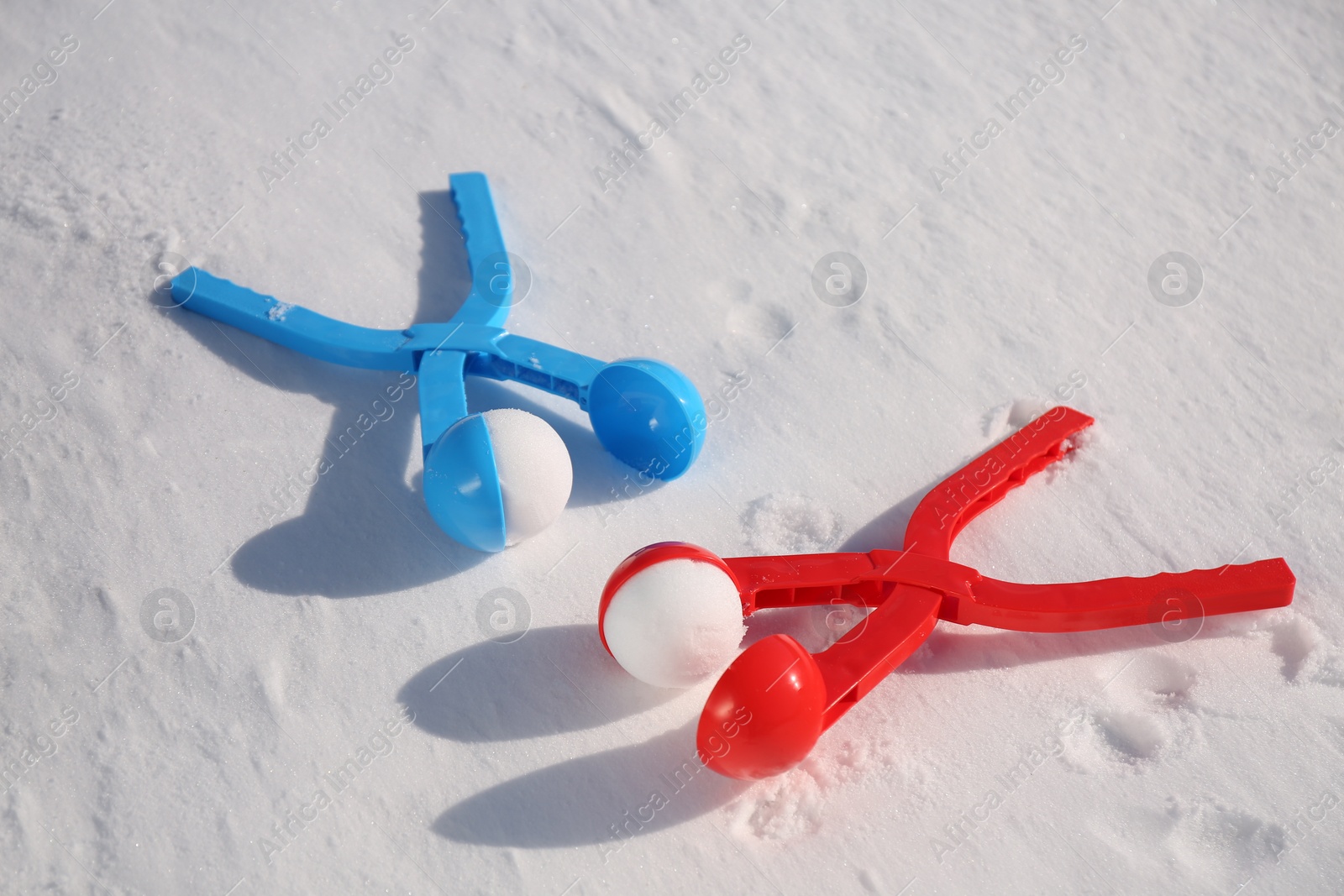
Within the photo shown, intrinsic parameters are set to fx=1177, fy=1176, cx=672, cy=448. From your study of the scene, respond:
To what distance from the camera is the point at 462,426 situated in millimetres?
1740

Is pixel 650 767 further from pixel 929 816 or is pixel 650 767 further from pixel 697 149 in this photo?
pixel 697 149

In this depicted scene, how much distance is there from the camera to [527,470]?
1.71 meters

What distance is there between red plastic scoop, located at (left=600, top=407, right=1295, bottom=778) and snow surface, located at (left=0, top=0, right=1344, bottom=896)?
0.26ft

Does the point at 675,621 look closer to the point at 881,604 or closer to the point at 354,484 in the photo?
the point at 881,604

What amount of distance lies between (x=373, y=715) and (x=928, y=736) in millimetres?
774

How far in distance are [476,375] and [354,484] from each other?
0.29m

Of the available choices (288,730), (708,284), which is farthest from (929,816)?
(708,284)
